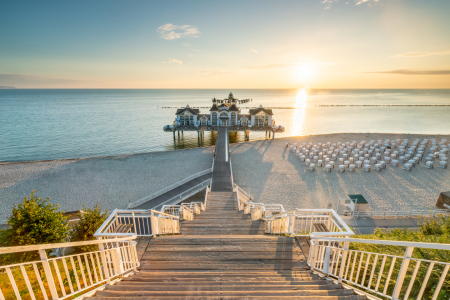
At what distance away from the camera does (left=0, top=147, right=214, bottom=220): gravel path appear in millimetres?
17703

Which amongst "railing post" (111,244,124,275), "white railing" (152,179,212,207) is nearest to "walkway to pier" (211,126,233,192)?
"white railing" (152,179,212,207)

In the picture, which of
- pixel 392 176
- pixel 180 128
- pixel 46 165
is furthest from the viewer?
pixel 180 128

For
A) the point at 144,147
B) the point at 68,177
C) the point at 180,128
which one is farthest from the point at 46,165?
the point at 180,128

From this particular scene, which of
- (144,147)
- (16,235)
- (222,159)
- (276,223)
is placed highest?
(276,223)

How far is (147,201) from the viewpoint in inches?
632

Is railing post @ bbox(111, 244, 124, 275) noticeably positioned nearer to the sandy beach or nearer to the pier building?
the sandy beach

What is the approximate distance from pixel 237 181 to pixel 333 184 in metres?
9.34

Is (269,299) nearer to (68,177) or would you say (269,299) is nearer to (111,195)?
(111,195)

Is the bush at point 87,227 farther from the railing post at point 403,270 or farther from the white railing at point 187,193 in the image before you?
the railing post at point 403,270

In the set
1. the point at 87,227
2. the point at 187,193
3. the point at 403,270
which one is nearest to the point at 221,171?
the point at 187,193

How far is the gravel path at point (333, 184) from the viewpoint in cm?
1661

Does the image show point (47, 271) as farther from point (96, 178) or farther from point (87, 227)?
point (96, 178)

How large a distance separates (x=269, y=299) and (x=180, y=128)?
1590 inches

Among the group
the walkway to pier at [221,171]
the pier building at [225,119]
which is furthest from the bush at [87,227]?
the pier building at [225,119]
